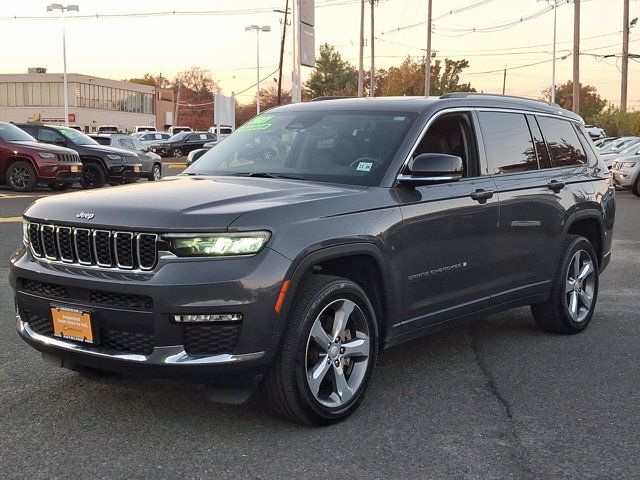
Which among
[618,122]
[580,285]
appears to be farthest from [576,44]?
[580,285]

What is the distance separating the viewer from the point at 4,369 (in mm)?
5090

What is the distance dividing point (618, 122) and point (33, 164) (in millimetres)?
38348

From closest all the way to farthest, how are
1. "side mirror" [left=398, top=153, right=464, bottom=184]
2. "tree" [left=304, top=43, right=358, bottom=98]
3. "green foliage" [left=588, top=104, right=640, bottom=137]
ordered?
"side mirror" [left=398, top=153, right=464, bottom=184] → "green foliage" [left=588, top=104, right=640, bottom=137] → "tree" [left=304, top=43, right=358, bottom=98]

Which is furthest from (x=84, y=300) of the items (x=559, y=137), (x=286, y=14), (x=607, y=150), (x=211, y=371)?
(x=286, y=14)

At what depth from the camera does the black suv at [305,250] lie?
368cm

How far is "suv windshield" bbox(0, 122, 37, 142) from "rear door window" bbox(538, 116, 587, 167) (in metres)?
15.5

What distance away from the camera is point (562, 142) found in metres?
6.43

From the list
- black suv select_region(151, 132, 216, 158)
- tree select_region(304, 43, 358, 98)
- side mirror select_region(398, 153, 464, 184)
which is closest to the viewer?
side mirror select_region(398, 153, 464, 184)

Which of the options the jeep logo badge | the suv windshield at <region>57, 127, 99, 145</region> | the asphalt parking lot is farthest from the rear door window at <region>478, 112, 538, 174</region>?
the suv windshield at <region>57, 127, 99, 145</region>

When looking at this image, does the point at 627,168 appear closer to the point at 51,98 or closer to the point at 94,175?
the point at 94,175

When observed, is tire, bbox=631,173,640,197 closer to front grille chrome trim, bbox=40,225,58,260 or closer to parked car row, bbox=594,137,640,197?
parked car row, bbox=594,137,640,197

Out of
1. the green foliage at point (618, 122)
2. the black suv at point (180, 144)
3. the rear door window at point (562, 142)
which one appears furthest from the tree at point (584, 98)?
the rear door window at point (562, 142)

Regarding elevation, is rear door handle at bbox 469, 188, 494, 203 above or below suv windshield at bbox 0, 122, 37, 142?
below

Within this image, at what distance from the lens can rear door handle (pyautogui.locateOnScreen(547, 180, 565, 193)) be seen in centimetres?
591
